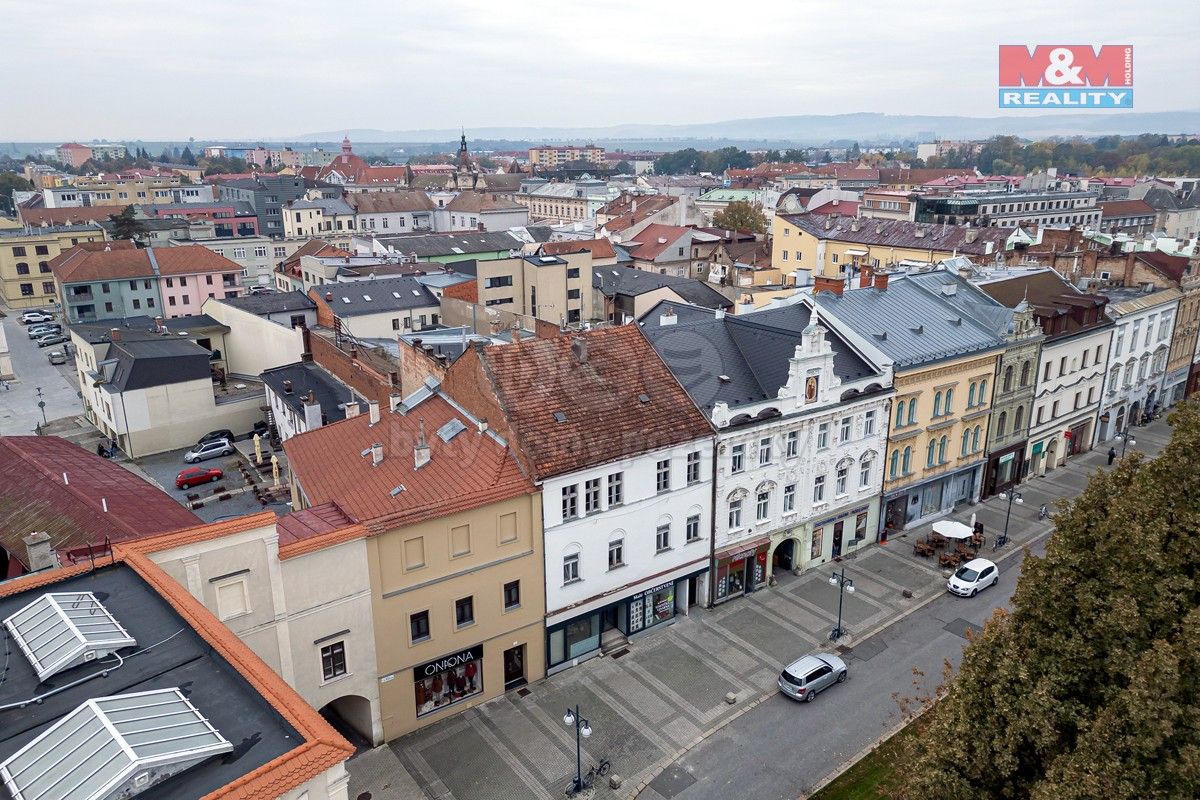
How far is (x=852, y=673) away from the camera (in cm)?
3319

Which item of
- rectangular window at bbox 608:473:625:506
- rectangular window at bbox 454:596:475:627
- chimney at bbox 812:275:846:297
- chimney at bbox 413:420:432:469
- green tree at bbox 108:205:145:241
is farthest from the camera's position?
green tree at bbox 108:205:145:241

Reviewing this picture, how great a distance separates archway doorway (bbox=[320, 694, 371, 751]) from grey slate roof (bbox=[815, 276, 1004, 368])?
30.1 m

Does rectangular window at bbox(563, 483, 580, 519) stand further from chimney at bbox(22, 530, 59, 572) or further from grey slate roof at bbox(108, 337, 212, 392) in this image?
grey slate roof at bbox(108, 337, 212, 392)

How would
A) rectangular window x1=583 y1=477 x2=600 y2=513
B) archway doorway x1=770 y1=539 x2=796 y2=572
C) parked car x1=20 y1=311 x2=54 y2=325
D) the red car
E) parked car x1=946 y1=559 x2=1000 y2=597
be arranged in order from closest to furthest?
rectangular window x1=583 y1=477 x2=600 y2=513 < parked car x1=946 y1=559 x2=1000 y2=597 < archway doorway x1=770 y1=539 x2=796 y2=572 < the red car < parked car x1=20 y1=311 x2=54 y2=325

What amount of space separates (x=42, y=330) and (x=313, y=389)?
61.2m

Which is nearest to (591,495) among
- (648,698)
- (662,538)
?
(662,538)

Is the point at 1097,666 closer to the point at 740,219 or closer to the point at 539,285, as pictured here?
the point at 539,285

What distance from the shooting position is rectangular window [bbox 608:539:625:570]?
111 ft

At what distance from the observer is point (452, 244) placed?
93688mm

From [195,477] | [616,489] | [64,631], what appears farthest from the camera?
[195,477]

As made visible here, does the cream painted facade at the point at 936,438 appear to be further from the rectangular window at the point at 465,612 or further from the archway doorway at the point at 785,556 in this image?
the rectangular window at the point at 465,612

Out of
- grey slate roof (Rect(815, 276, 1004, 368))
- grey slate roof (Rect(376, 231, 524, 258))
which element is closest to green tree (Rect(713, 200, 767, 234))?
grey slate roof (Rect(376, 231, 524, 258))

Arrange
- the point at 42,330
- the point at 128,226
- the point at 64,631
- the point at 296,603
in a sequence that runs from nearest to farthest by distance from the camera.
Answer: the point at 64,631
the point at 296,603
the point at 42,330
the point at 128,226

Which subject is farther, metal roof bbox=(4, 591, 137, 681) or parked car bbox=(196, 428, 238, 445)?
parked car bbox=(196, 428, 238, 445)
